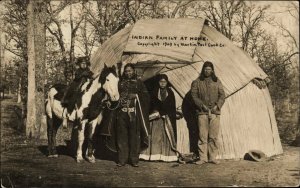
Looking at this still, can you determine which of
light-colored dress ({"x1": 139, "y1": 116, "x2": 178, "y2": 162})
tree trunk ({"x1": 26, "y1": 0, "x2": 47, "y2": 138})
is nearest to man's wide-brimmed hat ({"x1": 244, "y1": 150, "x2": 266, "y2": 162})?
light-colored dress ({"x1": 139, "y1": 116, "x2": 178, "y2": 162})

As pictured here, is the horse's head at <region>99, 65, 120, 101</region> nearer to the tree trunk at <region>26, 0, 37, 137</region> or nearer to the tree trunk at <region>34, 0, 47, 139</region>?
the tree trunk at <region>26, 0, 37, 137</region>

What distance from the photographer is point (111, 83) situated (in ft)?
29.8

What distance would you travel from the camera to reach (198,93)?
9586mm

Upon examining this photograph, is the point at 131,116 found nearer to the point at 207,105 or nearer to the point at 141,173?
the point at 141,173

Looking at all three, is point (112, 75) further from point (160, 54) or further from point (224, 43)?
point (224, 43)

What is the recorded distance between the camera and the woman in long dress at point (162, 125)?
10.0 m

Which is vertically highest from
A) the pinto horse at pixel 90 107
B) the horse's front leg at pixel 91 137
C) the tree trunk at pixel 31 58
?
the tree trunk at pixel 31 58

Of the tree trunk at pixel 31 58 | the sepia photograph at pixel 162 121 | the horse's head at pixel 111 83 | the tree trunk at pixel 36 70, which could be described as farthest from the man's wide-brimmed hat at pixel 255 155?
the tree trunk at pixel 31 58

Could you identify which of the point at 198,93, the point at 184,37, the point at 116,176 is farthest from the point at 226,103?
the point at 116,176

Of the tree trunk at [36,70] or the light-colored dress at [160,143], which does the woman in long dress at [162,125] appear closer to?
the light-colored dress at [160,143]

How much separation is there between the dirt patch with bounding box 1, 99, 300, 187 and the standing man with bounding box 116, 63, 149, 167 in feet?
1.20

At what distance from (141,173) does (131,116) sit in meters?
1.26

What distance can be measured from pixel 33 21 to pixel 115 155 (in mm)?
6651

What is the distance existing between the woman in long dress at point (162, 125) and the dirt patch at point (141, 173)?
1.39 ft
